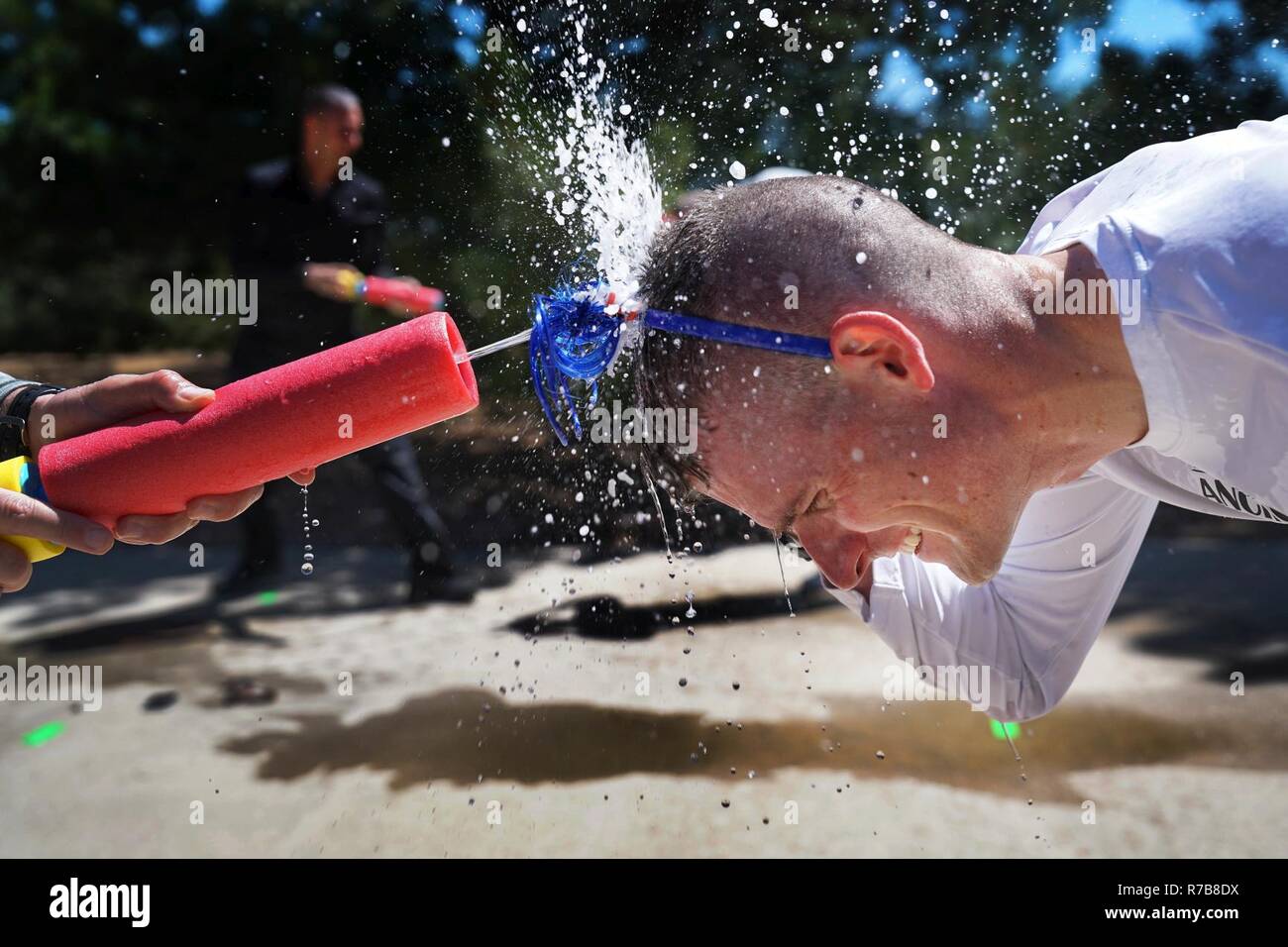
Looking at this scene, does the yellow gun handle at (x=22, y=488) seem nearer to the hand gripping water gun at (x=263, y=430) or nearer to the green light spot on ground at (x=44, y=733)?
the hand gripping water gun at (x=263, y=430)

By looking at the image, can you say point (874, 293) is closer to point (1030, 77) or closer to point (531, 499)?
point (1030, 77)

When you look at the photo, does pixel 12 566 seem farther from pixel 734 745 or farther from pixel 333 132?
pixel 333 132

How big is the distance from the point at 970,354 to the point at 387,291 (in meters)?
3.73

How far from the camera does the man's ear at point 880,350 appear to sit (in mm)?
2018

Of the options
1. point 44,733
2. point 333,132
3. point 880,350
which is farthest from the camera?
point 333,132

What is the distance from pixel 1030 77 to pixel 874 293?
119 inches

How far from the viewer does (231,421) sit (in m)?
2.10

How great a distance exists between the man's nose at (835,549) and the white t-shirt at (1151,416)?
29 cm

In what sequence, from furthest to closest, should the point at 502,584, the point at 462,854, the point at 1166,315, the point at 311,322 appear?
the point at 502,584
the point at 311,322
the point at 462,854
the point at 1166,315

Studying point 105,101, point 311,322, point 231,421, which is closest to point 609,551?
point 311,322

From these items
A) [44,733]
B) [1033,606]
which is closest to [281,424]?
[1033,606]

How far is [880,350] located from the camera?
205 centimetres

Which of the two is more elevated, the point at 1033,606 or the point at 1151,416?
the point at 1151,416

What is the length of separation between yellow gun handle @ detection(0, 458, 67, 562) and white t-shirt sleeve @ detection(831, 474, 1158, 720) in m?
1.75
